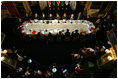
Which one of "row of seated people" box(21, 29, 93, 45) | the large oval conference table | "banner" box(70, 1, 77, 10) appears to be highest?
"banner" box(70, 1, 77, 10)

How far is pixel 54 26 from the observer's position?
8.04 m

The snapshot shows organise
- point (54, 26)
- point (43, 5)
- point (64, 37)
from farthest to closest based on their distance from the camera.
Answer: point (43, 5)
point (54, 26)
point (64, 37)

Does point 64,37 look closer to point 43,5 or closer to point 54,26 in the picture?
point 54,26

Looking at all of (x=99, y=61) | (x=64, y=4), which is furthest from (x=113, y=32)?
(x=64, y=4)

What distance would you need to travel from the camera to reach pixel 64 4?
1105 cm

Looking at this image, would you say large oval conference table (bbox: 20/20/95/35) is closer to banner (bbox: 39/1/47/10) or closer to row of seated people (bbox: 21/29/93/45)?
row of seated people (bbox: 21/29/93/45)

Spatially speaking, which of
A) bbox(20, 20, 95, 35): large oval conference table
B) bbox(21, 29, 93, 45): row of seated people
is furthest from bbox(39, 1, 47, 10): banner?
bbox(21, 29, 93, 45): row of seated people

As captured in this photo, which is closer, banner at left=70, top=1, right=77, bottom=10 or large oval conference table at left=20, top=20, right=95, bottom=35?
large oval conference table at left=20, top=20, right=95, bottom=35

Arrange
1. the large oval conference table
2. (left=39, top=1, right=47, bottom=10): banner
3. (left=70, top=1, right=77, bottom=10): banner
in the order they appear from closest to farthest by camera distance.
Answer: the large oval conference table
(left=39, top=1, right=47, bottom=10): banner
(left=70, top=1, right=77, bottom=10): banner

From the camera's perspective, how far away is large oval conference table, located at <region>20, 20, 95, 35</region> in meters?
7.74

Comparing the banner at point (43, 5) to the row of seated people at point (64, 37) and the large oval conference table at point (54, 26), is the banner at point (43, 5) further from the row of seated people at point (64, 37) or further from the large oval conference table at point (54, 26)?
the row of seated people at point (64, 37)

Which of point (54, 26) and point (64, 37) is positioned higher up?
point (54, 26)

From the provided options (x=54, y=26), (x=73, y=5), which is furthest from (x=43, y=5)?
(x=54, y=26)

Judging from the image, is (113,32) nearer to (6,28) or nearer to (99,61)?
(99,61)
